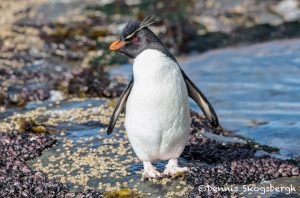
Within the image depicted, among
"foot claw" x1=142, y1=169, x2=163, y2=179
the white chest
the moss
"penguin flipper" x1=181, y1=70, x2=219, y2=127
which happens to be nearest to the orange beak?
the white chest

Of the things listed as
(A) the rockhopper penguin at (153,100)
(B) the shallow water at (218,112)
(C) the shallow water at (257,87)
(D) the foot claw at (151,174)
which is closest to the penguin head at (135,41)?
(A) the rockhopper penguin at (153,100)

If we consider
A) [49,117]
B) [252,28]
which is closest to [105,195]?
[49,117]

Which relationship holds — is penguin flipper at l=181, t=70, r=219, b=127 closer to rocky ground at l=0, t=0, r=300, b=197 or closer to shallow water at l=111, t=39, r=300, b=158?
rocky ground at l=0, t=0, r=300, b=197

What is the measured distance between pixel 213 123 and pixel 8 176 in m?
2.12

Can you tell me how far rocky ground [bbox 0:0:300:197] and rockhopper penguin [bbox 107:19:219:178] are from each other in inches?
12.2

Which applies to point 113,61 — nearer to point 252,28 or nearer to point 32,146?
point 252,28

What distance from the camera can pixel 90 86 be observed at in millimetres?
10148

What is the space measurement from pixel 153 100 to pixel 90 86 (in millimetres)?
4407

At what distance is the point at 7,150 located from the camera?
272 inches

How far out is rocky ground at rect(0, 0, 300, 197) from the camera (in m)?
6.11

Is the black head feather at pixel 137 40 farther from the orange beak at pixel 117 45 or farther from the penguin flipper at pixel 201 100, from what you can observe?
the penguin flipper at pixel 201 100

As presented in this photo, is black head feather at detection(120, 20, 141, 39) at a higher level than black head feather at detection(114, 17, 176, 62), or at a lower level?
higher

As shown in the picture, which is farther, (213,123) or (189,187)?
(213,123)

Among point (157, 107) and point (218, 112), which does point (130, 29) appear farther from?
point (218, 112)
